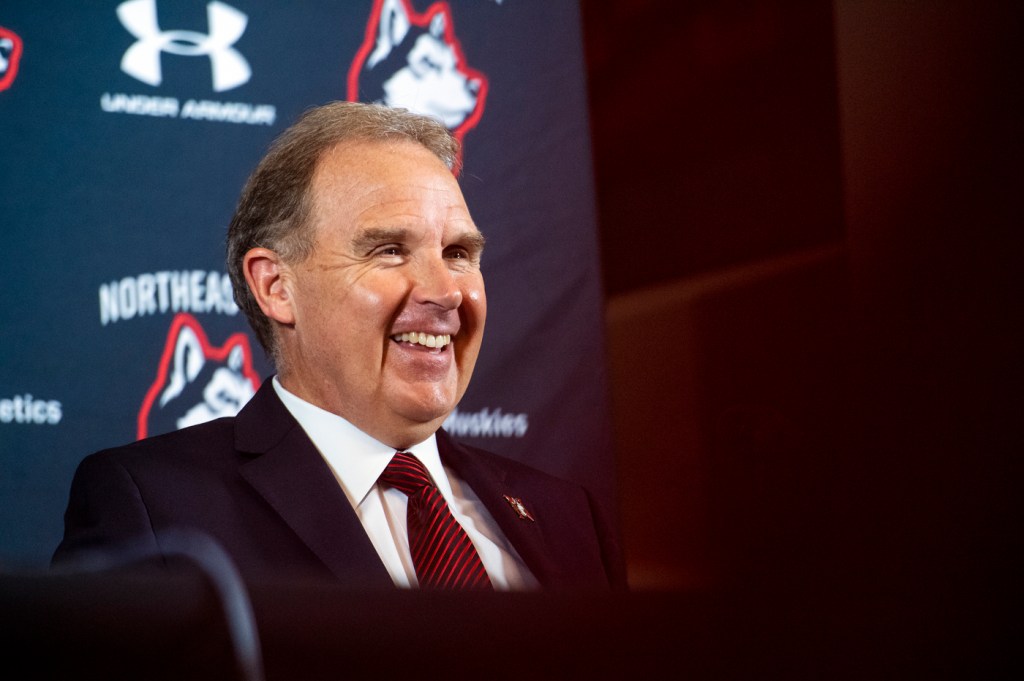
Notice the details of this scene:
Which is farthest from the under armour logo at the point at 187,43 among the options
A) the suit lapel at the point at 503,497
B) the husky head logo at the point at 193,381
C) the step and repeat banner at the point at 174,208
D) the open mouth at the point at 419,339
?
the suit lapel at the point at 503,497

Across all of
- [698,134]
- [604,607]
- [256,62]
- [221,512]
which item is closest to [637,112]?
[698,134]

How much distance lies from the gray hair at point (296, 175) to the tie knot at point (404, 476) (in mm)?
271

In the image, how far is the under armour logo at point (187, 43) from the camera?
1704 mm

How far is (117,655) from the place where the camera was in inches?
16.8

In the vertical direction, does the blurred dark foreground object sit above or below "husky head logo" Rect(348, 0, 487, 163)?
below

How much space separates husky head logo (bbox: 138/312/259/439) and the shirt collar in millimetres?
→ 261

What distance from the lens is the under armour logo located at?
170 cm

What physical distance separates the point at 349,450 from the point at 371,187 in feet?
1.22

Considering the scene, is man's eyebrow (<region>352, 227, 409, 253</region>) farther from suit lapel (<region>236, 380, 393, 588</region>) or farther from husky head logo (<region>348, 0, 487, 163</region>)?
husky head logo (<region>348, 0, 487, 163</region>)

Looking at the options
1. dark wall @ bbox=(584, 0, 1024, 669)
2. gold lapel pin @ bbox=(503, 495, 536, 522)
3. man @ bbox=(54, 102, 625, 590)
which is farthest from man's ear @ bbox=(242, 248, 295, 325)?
dark wall @ bbox=(584, 0, 1024, 669)

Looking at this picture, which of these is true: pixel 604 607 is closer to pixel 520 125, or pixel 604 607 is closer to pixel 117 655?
pixel 117 655

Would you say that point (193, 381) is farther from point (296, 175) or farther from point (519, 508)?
point (519, 508)

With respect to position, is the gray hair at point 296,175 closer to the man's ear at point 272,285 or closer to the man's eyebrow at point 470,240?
the man's ear at point 272,285

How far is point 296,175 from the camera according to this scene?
1466 millimetres
